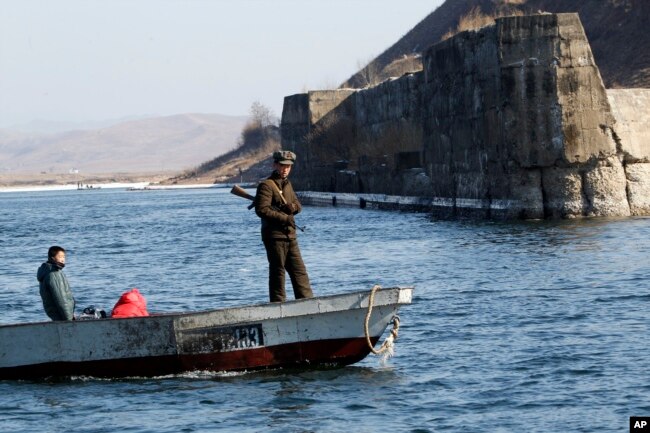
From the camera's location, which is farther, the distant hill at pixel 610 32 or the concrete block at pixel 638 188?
the distant hill at pixel 610 32

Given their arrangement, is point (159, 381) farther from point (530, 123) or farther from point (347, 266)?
point (530, 123)

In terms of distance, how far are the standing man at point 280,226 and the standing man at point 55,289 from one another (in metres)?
2.44

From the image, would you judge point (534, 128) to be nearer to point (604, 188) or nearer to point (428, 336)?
point (604, 188)

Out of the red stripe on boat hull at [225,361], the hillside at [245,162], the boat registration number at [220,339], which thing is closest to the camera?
the boat registration number at [220,339]

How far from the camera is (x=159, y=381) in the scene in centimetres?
1503

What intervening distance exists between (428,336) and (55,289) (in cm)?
533

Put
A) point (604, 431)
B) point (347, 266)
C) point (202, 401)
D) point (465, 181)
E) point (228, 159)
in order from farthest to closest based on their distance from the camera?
point (228, 159)
point (465, 181)
point (347, 266)
point (202, 401)
point (604, 431)

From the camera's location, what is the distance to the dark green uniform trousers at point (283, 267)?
50.6ft

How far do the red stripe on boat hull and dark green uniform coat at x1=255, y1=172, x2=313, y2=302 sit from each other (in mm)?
790

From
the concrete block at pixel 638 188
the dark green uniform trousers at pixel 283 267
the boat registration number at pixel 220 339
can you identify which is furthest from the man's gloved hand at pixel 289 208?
the concrete block at pixel 638 188

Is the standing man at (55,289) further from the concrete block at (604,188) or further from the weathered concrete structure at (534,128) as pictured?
the concrete block at (604,188)

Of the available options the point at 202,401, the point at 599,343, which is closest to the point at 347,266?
the point at 599,343

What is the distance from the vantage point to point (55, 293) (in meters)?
15.3

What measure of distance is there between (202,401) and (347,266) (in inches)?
566
